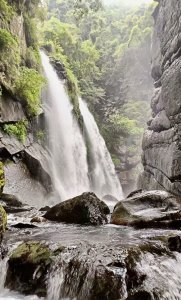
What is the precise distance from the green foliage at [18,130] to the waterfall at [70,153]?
2.73 m

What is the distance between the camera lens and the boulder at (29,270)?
507 centimetres

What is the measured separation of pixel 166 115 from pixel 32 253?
491 inches

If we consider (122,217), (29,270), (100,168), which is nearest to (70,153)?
(100,168)

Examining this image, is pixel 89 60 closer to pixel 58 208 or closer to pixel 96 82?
pixel 96 82

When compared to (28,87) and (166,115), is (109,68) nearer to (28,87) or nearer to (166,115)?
(166,115)

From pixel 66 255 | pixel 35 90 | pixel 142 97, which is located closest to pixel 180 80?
pixel 35 90

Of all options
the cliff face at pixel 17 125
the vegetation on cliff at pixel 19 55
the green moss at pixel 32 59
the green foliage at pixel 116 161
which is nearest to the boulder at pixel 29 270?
the cliff face at pixel 17 125

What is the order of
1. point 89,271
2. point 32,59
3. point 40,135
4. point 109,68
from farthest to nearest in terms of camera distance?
1. point 109,68
2. point 32,59
3. point 40,135
4. point 89,271

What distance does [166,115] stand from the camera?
16.2 m

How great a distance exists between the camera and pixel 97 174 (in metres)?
21.2

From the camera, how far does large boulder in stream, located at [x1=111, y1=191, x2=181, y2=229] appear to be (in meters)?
7.55

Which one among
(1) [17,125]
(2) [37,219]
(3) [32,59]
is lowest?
(2) [37,219]

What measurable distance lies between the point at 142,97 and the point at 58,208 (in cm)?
2473

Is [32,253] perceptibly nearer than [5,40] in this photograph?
Yes
